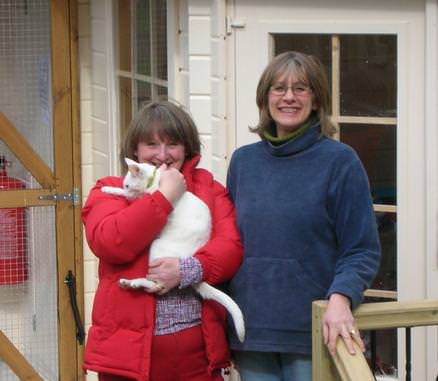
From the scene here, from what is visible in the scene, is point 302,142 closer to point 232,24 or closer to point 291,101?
point 291,101

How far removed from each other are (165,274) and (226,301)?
0.20 metres

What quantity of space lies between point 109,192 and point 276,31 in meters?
1.48

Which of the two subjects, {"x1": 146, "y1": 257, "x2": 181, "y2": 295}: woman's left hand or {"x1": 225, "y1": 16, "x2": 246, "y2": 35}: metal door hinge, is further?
{"x1": 225, "y1": 16, "x2": 246, "y2": 35}: metal door hinge

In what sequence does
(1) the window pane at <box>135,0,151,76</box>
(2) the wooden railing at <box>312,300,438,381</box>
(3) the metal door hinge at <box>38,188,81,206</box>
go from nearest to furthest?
1. (2) the wooden railing at <box>312,300,438,381</box>
2. (1) the window pane at <box>135,0,151,76</box>
3. (3) the metal door hinge at <box>38,188,81,206</box>

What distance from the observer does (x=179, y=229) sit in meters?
3.13

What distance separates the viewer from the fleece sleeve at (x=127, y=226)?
300 centimetres

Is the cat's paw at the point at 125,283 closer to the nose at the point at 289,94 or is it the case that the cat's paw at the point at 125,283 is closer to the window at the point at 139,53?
the nose at the point at 289,94

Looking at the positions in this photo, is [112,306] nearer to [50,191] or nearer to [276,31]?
[276,31]

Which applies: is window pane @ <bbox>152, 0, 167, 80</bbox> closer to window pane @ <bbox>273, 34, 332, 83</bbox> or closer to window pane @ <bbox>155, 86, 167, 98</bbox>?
window pane @ <bbox>155, 86, 167, 98</bbox>

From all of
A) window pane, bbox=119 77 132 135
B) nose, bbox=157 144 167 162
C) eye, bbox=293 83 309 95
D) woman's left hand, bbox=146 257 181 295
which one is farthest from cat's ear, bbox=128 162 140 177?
window pane, bbox=119 77 132 135

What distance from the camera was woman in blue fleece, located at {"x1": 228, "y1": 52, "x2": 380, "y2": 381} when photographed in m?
2.98

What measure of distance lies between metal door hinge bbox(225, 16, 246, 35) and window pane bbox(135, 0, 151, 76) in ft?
2.26

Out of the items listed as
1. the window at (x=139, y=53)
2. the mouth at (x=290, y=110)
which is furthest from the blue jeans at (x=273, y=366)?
the window at (x=139, y=53)

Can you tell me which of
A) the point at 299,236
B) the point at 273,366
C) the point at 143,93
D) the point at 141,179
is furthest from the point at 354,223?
the point at 143,93
